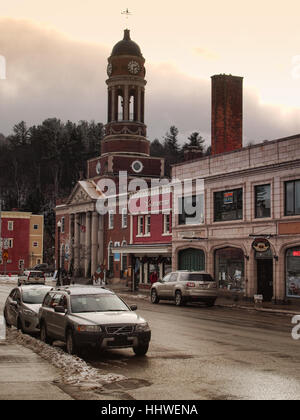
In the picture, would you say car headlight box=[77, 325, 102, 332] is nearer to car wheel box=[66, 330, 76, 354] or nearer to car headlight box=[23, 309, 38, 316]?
car wheel box=[66, 330, 76, 354]

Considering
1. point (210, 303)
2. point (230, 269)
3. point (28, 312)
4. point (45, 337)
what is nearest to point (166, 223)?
point (230, 269)

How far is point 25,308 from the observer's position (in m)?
20.2

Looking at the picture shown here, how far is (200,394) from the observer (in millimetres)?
10734

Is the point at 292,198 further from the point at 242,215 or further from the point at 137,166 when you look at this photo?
the point at 137,166

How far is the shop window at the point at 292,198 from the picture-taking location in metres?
35.4

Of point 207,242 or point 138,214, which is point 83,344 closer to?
point 207,242

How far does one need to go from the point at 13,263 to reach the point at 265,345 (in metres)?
89.6

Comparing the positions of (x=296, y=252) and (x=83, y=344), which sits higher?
(x=296, y=252)

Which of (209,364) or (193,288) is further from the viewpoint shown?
(193,288)

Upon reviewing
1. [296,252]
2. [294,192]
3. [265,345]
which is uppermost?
[294,192]

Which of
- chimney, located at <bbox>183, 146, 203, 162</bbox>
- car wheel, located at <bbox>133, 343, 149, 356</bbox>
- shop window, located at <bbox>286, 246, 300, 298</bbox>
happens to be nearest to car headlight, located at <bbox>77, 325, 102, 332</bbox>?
car wheel, located at <bbox>133, 343, 149, 356</bbox>

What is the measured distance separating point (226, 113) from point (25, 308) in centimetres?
2875

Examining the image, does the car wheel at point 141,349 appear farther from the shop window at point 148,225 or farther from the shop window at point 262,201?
the shop window at point 148,225

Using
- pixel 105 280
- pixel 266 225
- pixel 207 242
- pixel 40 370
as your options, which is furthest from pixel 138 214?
pixel 40 370
